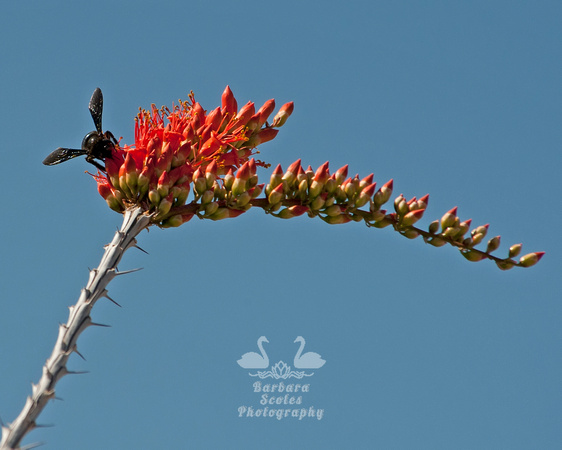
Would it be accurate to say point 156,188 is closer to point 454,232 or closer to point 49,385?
point 49,385

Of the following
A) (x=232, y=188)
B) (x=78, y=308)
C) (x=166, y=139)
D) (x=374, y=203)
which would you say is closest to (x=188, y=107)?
(x=166, y=139)

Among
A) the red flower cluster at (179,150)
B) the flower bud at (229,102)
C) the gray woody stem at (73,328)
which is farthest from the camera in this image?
the flower bud at (229,102)

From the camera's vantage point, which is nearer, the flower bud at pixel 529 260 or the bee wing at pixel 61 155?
the bee wing at pixel 61 155

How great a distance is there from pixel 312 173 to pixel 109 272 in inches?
58.3

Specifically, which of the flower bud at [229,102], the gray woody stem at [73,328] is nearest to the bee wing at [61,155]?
the gray woody stem at [73,328]

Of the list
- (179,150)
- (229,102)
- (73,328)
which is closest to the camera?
(73,328)

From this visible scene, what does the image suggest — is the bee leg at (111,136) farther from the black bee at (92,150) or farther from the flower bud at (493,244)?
the flower bud at (493,244)

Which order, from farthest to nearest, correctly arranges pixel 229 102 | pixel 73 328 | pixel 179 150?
pixel 229 102
pixel 179 150
pixel 73 328

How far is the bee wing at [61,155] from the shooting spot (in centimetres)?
461

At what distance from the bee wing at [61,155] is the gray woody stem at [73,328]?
0.61 meters

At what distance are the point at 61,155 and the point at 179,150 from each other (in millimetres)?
705

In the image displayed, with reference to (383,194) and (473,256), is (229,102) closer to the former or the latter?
(383,194)

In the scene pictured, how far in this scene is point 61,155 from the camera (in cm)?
466

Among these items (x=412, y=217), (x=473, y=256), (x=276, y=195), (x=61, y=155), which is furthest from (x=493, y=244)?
(x=61, y=155)
